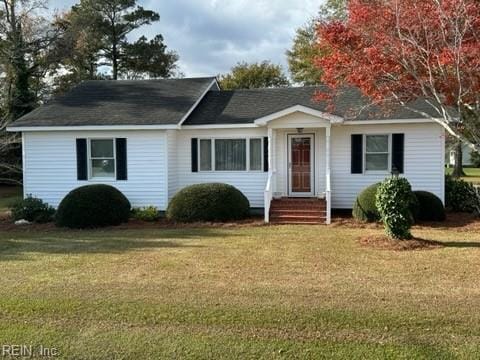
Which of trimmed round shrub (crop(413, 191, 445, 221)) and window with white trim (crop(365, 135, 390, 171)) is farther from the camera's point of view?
window with white trim (crop(365, 135, 390, 171))

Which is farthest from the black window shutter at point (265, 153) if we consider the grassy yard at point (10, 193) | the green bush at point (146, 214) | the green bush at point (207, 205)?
the grassy yard at point (10, 193)

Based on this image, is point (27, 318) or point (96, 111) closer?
point (27, 318)

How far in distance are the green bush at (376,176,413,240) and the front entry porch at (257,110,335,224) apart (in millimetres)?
4172

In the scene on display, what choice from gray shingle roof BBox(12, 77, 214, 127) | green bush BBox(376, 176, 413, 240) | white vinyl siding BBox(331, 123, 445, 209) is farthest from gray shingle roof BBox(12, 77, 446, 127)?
green bush BBox(376, 176, 413, 240)

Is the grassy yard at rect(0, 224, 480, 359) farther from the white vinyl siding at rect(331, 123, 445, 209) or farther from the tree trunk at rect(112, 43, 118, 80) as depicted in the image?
the tree trunk at rect(112, 43, 118, 80)

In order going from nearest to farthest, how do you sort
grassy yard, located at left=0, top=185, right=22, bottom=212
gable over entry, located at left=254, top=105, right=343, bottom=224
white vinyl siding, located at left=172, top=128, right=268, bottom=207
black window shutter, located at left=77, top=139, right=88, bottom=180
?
gable over entry, located at left=254, top=105, right=343, bottom=224, white vinyl siding, located at left=172, top=128, right=268, bottom=207, black window shutter, located at left=77, top=139, right=88, bottom=180, grassy yard, located at left=0, top=185, right=22, bottom=212

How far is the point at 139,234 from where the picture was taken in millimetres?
11906

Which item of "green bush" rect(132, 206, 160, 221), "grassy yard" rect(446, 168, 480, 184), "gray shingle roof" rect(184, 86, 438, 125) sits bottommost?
"green bush" rect(132, 206, 160, 221)

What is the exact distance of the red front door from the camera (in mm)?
15461

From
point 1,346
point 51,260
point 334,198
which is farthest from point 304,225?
point 1,346

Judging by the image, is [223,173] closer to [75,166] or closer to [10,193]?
[75,166]

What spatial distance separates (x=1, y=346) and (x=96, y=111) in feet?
40.3

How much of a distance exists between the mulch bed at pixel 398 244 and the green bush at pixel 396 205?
0.24 metres

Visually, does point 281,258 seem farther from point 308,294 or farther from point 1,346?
point 1,346
